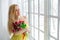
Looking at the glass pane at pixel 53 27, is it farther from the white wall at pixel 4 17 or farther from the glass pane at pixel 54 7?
the white wall at pixel 4 17

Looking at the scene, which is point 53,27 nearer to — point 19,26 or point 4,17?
point 19,26

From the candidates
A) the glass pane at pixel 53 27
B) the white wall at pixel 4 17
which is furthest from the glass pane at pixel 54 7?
the white wall at pixel 4 17

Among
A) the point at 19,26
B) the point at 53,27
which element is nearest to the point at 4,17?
the point at 19,26

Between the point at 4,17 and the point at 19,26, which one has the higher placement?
the point at 4,17

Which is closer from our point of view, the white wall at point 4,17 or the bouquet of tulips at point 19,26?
the bouquet of tulips at point 19,26

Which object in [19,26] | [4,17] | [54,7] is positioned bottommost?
[19,26]

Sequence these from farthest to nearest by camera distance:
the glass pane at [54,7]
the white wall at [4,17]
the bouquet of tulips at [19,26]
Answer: the white wall at [4,17] → the bouquet of tulips at [19,26] → the glass pane at [54,7]

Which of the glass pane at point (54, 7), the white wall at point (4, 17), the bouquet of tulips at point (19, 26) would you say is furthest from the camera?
Result: the white wall at point (4, 17)

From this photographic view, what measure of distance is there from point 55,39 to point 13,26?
0.86 m

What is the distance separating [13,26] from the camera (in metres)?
2.35

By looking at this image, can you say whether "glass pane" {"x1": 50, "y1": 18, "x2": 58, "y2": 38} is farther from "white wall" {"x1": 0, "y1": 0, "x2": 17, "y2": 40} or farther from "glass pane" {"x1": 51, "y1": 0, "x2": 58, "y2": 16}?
"white wall" {"x1": 0, "y1": 0, "x2": 17, "y2": 40}

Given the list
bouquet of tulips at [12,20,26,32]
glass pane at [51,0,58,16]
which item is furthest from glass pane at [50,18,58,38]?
bouquet of tulips at [12,20,26,32]

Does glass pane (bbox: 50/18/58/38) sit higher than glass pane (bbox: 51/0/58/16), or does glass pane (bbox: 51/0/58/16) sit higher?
glass pane (bbox: 51/0/58/16)

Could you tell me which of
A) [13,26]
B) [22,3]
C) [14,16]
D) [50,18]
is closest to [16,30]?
[13,26]
